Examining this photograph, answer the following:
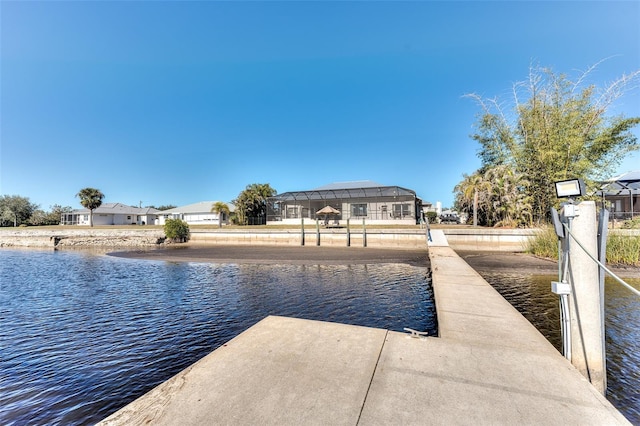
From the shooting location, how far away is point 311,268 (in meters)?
12.5

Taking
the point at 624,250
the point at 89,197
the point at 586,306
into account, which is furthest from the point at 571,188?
the point at 89,197

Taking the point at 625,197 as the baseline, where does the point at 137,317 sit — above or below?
below

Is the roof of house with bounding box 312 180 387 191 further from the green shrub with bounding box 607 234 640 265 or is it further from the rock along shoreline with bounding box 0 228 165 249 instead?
the green shrub with bounding box 607 234 640 265

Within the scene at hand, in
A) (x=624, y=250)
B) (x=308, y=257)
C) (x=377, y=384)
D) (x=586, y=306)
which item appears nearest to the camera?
(x=377, y=384)

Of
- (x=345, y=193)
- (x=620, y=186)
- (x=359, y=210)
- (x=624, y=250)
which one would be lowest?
(x=624, y=250)

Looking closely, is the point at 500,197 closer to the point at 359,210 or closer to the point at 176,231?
the point at 359,210

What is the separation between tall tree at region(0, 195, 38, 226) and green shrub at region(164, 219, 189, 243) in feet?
148

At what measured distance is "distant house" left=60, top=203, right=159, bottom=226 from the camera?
49094 millimetres

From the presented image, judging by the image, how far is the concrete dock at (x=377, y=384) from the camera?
1921mm

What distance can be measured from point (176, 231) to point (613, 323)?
94.1ft

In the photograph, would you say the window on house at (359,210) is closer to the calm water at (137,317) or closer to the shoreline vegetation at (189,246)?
the shoreline vegetation at (189,246)

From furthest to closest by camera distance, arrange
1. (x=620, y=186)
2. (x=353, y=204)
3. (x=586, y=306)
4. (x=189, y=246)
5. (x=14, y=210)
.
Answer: (x=14, y=210) < (x=353, y=204) < (x=189, y=246) < (x=620, y=186) < (x=586, y=306)

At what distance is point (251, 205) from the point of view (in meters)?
36.5

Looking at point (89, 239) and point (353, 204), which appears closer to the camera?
point (89, 239)
